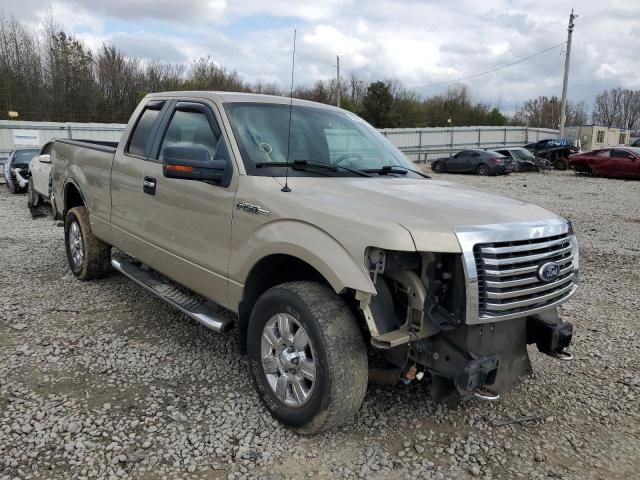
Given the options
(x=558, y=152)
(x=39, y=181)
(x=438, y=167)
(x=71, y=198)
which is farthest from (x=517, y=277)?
(x=558, y=152)

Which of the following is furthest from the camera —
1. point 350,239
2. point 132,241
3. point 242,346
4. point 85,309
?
point 85,309

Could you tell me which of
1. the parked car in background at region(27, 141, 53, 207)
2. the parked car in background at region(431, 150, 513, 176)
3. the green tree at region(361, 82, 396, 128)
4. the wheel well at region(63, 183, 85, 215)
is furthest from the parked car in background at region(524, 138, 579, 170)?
the wheel well at region(63, 183, 85, 215)

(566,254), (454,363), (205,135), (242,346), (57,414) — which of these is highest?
(205,135)

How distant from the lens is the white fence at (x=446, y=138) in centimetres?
3447

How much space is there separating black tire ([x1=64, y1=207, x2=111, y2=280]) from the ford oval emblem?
4.65 metres

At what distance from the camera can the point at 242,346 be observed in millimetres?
3623

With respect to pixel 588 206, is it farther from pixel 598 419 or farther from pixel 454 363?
pixel 454 363

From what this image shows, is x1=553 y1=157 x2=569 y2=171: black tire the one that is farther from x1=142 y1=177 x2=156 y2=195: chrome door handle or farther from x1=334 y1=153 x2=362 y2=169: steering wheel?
x1=142 y1=177 x2=156 y2=195: chrome door handle

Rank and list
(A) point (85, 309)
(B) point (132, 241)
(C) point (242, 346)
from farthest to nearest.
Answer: (A) point (85, 309)
(B) point (132, 241)
(C) point (242, 346)

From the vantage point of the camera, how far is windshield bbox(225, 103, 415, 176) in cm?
358

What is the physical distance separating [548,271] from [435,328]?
0.72 metres

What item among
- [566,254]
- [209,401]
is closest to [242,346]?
[209,401]

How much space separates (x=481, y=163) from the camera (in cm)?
2597

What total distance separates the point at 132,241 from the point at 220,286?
156 cm
